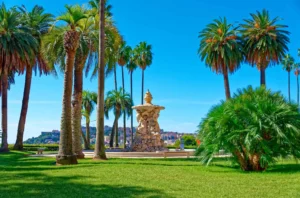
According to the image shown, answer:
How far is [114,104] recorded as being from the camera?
57.2 metres

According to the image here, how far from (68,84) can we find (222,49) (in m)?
24.2

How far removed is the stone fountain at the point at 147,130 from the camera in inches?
1169

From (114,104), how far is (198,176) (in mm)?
44935

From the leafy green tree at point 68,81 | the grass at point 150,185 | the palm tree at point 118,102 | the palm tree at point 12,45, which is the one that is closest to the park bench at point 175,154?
the leafy green tree at point 68,81

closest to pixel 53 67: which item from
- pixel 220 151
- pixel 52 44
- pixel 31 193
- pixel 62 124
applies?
pixel 52 44

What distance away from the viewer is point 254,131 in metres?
14.1

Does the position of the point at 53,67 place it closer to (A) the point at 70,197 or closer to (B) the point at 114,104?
(A) the point at 70,197

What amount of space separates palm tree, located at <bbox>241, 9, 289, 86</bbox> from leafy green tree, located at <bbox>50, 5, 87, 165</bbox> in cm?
2387

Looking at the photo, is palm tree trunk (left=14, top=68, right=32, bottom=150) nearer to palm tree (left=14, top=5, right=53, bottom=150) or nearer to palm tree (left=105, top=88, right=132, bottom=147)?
palm tree (left=14, top=5, right=53, bottom=150)

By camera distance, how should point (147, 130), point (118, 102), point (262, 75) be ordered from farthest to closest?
point (118, 102), point (262, 75), point (147, 130)

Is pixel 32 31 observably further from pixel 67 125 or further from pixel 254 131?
pixel 254 131

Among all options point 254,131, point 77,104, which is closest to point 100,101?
point 77,104

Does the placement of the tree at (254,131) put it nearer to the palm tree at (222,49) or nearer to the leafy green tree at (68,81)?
the leafy green tree at (68,81)

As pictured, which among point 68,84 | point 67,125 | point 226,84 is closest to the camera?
point 67,125
